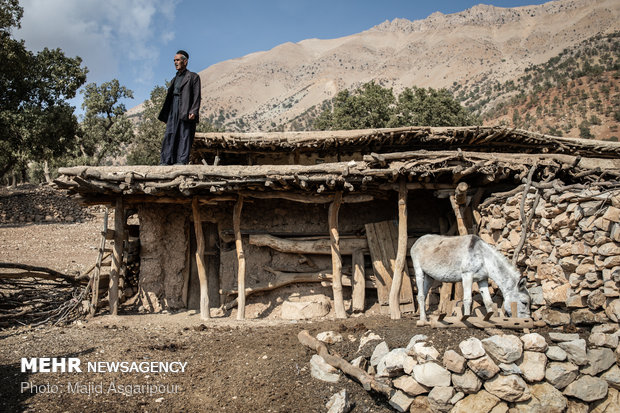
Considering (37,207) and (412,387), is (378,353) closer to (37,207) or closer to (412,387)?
(412,387)

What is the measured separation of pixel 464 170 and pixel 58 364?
22.5 ft

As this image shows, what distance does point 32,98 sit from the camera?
17812mm

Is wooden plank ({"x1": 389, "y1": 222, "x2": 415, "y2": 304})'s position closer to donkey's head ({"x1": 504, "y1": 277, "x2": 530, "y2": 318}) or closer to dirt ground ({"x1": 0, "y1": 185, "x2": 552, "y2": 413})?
dirt ground ({"x1": 0, "y1": 185, "x2": 552, "y2": 413})

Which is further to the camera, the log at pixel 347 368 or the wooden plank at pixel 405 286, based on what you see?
the wooden plank at pixel 405 286

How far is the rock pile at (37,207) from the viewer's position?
18500mm

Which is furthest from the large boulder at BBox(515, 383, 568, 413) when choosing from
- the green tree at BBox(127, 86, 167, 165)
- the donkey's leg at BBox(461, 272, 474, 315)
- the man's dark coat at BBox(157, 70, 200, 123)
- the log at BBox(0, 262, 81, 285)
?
the green tree at BBox(127, 86, 167, 165)

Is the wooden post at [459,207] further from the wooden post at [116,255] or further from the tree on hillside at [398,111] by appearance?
the tree on hillside at [398,111]

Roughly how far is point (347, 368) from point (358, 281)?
360 cm

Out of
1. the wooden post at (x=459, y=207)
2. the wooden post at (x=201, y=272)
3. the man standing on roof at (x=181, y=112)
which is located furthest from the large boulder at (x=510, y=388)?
the man standing on roof at (x=181, y=112)

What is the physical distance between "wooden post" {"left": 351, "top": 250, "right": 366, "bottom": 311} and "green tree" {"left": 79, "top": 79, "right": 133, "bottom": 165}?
908 inches

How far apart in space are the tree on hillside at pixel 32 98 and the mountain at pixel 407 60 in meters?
36.7

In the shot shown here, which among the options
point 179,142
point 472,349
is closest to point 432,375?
point 472,349

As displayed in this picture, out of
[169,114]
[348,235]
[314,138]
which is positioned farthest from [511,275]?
[169,114]

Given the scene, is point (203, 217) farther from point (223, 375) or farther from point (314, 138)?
point (223, 375)
